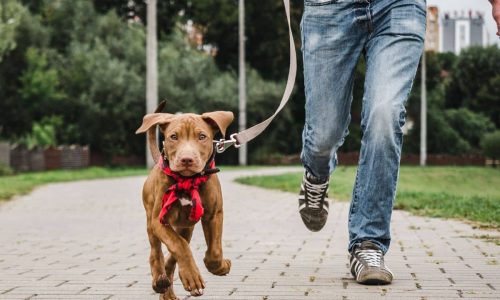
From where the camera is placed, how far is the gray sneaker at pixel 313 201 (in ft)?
18.6

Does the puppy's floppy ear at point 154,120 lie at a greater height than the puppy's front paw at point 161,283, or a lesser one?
greater

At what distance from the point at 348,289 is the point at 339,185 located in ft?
48.5

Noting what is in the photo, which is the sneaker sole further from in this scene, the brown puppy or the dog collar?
the dog collar

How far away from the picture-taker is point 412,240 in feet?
26.2

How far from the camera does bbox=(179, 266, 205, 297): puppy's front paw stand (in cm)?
359

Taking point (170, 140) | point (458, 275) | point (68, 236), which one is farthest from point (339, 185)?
point (170, 140)

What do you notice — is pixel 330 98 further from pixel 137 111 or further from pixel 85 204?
pixel 137 111

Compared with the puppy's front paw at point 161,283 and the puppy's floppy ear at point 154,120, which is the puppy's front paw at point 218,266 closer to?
the puppy's front paw at point 161,283

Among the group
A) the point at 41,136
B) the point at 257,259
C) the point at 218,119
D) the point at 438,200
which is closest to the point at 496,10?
the point at 218,119

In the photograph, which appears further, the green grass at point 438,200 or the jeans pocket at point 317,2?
the green grass at point 438,200

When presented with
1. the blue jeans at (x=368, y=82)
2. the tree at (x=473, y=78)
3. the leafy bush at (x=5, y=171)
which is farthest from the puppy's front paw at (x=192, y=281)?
the tree at (x=473, y=78)

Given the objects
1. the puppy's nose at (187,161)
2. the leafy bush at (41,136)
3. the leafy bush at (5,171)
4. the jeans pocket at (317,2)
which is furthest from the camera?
the leafy bush at (41,136)

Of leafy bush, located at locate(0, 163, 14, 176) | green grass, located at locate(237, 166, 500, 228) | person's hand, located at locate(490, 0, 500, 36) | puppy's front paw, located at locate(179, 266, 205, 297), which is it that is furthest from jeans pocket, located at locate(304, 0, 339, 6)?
leafy bush, located at locate(0, 163, 14, 176)

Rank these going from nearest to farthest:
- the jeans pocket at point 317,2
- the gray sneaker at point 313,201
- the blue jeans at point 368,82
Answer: the blue jeans at point 368,82
the jeans pocket at point 317,2
the gray sneaker at point 313,201
